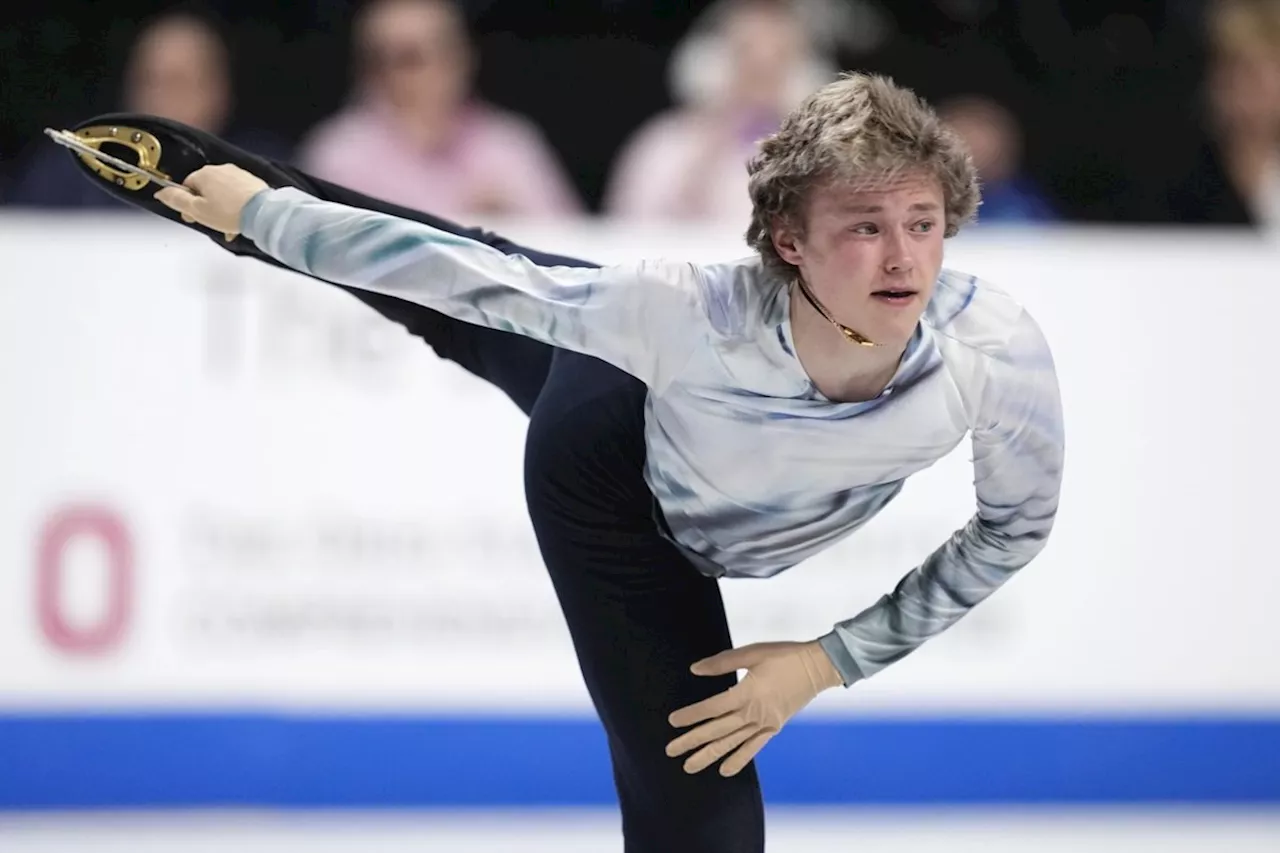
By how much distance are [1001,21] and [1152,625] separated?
6.38ft

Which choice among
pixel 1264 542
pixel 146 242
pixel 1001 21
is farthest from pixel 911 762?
pixel 146 242

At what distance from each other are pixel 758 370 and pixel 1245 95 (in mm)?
3486

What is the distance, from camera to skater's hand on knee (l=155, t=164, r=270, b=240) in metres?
2.23

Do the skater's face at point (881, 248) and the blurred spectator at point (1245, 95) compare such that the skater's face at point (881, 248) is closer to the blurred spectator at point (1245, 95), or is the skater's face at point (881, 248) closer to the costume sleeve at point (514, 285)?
the costume sleeve at point (514, 285)

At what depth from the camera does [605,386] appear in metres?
2.37

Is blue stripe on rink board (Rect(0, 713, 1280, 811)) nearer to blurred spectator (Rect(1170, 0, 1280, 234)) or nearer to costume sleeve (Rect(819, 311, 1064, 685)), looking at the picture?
blurred spectator (Rect(1170, 0, 1280, 234))

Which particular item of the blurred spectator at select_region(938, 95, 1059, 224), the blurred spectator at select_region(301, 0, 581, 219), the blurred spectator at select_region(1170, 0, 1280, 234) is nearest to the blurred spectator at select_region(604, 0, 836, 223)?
the blurred spectator at select_region(301, 0, 581, 219)

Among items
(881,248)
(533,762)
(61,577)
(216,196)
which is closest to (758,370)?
(881,248)

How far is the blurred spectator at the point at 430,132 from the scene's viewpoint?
4.74m

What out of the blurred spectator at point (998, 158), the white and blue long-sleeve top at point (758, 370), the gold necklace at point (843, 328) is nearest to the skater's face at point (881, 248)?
the gold necklace at point (843, 328)

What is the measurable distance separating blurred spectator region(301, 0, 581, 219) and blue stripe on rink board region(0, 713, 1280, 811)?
1.59 metres

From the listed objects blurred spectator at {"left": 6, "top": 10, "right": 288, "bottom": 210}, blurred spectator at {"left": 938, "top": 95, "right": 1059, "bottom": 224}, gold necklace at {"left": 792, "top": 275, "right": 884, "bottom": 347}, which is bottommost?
gold necklace at {"left": 792, "top": 275, "right": 884, "bottom": 347}

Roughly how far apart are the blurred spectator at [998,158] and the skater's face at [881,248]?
2863 millimetres

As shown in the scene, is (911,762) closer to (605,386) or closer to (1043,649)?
(1043,649)
